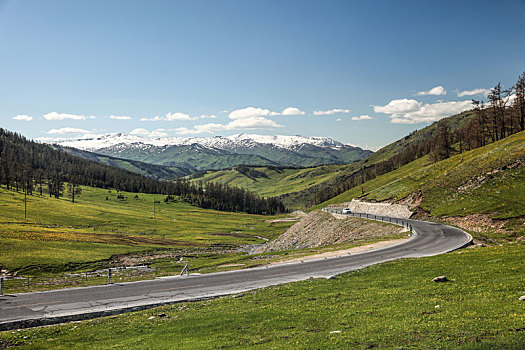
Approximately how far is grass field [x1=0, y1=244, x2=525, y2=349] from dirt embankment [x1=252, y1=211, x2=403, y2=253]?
121 feet

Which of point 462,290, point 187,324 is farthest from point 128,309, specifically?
point 462,290

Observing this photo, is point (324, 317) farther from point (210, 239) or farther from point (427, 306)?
point (210, 239)

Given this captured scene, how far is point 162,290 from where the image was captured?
3112cm

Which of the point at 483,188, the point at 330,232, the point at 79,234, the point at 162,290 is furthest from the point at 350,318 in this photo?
the point at 79,234

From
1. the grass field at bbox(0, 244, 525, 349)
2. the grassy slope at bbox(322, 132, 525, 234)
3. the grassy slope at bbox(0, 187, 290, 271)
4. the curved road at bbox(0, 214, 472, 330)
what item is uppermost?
the grassy slope at bbox(322, 132, 525, 234)

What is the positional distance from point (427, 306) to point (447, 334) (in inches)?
179

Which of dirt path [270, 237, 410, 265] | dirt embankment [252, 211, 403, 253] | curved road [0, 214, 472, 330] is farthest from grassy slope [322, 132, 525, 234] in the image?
dirt path [270, 237, 410, 265]

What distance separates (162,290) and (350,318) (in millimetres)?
20344

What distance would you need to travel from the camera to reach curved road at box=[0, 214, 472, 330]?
24.8 meters

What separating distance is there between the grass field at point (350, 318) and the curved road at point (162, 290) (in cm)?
213

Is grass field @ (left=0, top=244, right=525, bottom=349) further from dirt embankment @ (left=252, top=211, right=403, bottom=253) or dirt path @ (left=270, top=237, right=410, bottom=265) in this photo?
dirt embankment @ (left=252, top=211, right=403, bottom=253)

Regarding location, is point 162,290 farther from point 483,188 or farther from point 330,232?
point 483,188

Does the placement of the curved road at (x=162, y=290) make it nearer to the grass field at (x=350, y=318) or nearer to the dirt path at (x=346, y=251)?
the grass field at (x=350, y=318)

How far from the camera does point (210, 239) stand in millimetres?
120250
